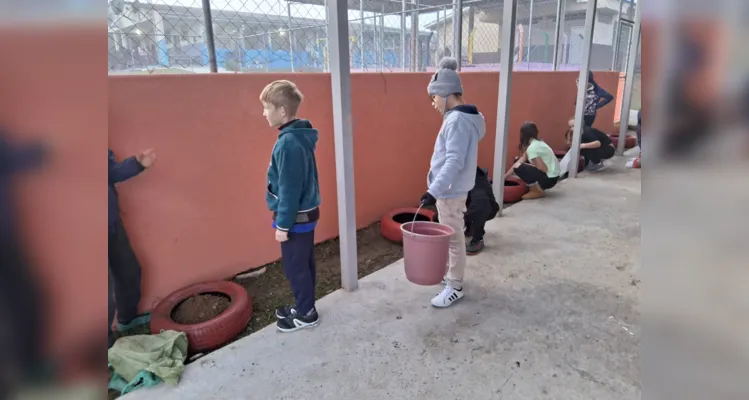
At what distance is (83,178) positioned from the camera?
340 mm

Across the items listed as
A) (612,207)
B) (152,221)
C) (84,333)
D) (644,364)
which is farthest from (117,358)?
(612,207)

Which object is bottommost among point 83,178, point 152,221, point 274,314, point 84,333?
point 274,314

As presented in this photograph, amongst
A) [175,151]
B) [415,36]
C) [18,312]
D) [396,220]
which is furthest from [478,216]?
[18,312]

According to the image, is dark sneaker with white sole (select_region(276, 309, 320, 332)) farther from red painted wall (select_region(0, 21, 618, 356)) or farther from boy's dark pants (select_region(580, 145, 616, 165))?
boy's dark pants (select_region(580, 145, 616, 165))

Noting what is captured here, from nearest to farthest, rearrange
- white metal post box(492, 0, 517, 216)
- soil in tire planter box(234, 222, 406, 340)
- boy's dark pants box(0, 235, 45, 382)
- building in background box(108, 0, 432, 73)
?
boy's dark pants box(0, 235, 45, 382)
building in background box(108, 0, 432, 73)
soil in tire planter box(234, 222, 406, 340)
white metal post box(492, 0, 517, 216)

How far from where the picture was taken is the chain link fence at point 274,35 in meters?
2.72

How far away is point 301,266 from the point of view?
274cm

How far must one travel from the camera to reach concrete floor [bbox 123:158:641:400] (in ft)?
7.61

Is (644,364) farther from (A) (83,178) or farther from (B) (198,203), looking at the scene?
(B) (198,203)

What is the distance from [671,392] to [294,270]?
2439mm

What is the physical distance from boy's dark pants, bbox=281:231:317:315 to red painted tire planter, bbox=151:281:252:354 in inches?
14.9

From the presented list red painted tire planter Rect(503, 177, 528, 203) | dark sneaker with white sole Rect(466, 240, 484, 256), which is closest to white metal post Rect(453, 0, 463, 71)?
red painted tire planter Rect(503, 177, 528, 203)

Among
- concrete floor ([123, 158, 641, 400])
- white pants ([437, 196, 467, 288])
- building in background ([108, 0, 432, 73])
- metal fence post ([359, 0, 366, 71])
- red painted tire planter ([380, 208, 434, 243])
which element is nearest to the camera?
concrete floor ([123, 158, 641, 400])

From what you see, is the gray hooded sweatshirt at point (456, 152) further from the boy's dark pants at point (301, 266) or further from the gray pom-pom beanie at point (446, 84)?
the boy's dark pants at point (301, 266)
